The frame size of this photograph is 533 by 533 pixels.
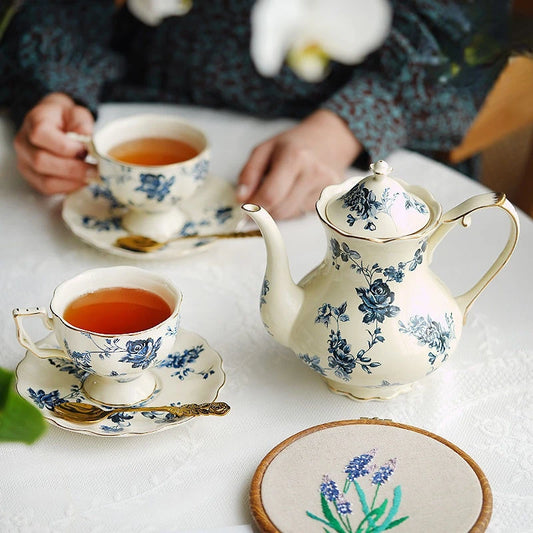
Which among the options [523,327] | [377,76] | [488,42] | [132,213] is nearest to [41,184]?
[132,213]

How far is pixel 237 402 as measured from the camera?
810mm

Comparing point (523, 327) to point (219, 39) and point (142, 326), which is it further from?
point (219, 39)

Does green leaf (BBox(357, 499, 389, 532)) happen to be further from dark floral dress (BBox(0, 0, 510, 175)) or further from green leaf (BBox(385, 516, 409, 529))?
dark floral dress (BBox(0, 0, 510, 175))

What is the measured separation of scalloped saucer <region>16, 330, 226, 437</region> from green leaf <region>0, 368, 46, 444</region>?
33 cm

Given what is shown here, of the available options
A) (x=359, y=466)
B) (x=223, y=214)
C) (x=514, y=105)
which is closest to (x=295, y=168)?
(x=223, y=214)

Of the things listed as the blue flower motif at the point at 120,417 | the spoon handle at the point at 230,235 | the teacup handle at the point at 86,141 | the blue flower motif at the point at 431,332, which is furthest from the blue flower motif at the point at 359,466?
the teacup handle at the point at 86,141

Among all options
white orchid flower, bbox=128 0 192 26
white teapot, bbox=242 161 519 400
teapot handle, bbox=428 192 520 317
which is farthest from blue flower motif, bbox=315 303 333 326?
white orchid flower, bbox=128 0 192 26

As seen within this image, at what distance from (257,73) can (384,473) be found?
90 centimetres

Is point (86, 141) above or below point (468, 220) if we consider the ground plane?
below

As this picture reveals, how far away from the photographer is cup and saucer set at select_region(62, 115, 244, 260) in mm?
1061

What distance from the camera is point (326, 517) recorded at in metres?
0.65

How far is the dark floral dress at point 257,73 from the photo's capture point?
1346 mm

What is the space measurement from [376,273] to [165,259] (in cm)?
38

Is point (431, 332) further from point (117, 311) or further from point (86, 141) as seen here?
point (86, 141)
